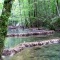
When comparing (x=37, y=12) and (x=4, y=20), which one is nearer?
(x=4, y=20)

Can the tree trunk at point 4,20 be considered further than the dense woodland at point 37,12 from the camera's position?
No

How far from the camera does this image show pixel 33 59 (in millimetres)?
13398

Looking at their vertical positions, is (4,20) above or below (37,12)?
above

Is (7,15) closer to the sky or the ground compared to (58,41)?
closer to the sky

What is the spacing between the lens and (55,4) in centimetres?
4997

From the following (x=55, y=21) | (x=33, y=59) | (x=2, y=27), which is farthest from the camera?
(x=55, y=21)

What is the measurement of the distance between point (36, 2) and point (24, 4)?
141 inches

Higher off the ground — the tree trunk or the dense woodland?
the tree trunk

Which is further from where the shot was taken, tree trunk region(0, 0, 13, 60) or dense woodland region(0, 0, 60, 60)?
dense woodland region(0, 0, 60, 60)

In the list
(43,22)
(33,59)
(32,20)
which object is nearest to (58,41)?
(33,59)

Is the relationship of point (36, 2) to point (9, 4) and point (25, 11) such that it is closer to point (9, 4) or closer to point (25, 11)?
point (25, 11)

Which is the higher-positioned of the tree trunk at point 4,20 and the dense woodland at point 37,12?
the tree trunk at point 4,20

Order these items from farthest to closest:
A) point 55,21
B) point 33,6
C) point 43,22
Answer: point 33,6 < point 43,22 < point 55,21

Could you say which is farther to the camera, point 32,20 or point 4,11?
point 32,20
